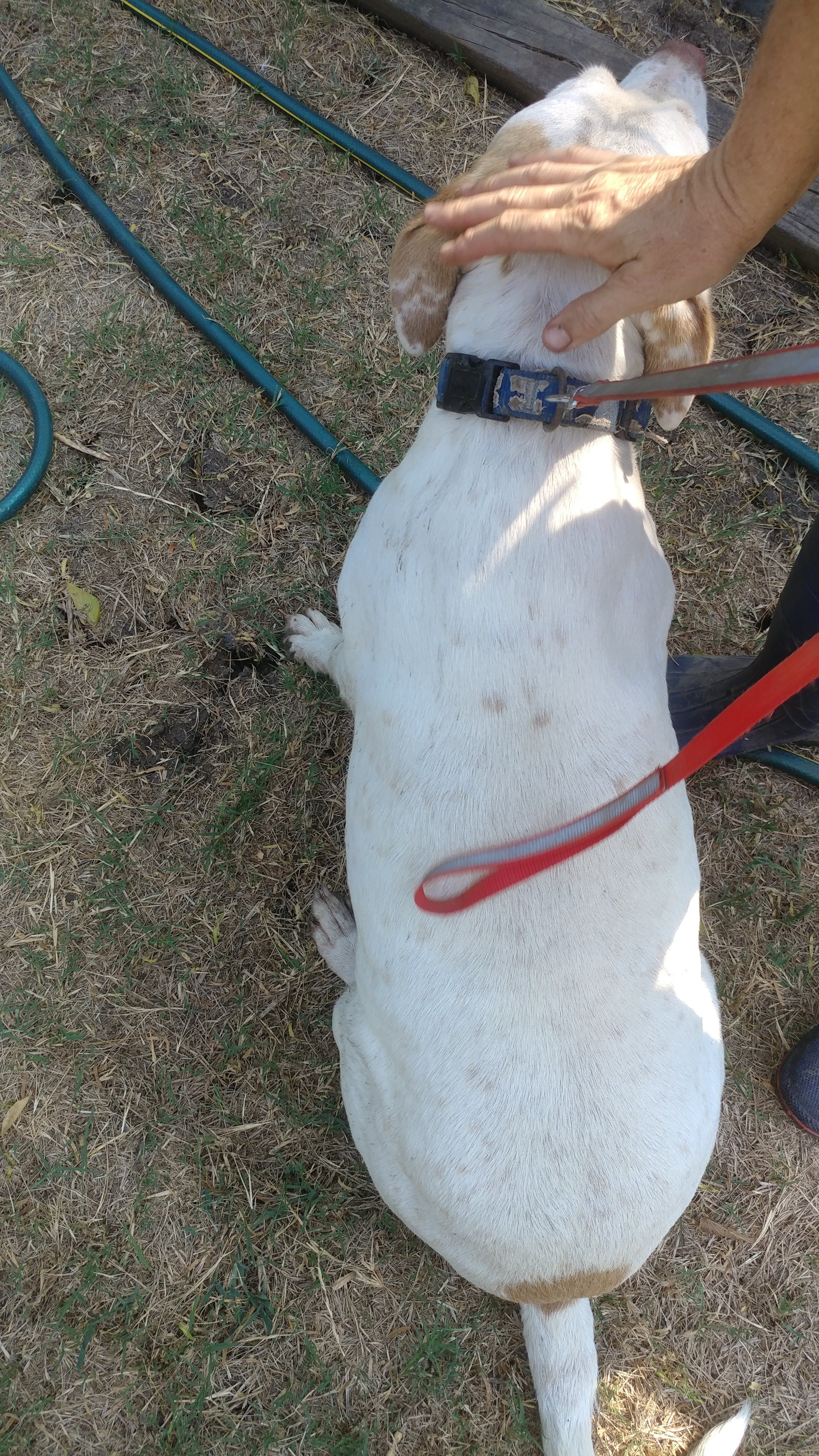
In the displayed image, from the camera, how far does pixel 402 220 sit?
3396mm

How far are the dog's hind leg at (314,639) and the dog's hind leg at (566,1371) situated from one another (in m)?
1.90

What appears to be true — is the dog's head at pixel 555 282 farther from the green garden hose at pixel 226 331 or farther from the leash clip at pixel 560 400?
the green garden hose at pixel 226 331

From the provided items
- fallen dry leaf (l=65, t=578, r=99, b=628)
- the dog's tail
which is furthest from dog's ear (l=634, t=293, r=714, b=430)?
the dog's tail

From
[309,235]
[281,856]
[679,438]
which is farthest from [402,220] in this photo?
[281,856]

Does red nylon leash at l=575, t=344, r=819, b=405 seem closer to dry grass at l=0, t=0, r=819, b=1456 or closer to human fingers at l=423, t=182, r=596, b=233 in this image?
human fingers at l=423, t=182, r=596, b=233

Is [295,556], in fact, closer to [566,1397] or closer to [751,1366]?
[566,1397]

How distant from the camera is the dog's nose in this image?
2.16 metres

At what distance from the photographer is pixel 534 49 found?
10.8ft

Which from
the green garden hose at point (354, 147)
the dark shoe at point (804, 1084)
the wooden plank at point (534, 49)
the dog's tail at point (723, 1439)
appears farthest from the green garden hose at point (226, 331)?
the dog's tail at point (723, 1439)

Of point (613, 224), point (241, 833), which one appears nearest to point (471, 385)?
point (613, 224)

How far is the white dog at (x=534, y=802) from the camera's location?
178 centimetres

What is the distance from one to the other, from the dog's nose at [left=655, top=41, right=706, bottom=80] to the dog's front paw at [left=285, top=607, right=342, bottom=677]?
6.00ft

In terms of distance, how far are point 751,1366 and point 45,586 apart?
3.67 metres

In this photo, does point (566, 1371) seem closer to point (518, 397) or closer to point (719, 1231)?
point (719, 1231)
